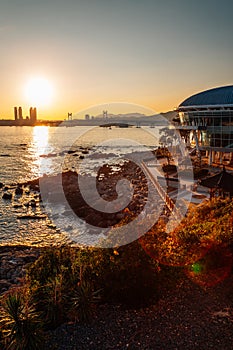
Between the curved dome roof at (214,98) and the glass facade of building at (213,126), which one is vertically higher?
the curved dome roof at (214,98)

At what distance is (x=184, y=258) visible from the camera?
10.6 metres

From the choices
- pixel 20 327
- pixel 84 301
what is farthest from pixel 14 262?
pixel 20 327

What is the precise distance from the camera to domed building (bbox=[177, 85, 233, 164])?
34.8 meters

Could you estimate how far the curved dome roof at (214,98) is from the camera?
1362 inches

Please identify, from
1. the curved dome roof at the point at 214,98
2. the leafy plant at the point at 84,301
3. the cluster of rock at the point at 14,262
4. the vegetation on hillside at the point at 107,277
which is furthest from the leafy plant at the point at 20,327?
the curved dome roof at the point at 214,98

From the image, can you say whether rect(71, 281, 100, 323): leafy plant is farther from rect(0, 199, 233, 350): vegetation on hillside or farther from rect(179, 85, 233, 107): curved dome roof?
rect(179, 85, 233, 107): curved dome roof

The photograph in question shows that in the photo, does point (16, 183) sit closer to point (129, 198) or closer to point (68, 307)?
point (129, 198)

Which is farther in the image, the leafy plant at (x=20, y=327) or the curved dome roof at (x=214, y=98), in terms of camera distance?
the curved dome roof at (x=214, y=98)

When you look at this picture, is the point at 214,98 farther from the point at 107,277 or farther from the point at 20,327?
the point at 20,327

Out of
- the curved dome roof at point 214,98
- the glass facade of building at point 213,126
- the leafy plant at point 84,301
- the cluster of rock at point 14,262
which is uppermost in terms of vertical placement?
the curved dome roof at point 214,98

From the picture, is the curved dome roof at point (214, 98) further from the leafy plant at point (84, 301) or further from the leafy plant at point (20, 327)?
the leafy plant at point (20, 327)

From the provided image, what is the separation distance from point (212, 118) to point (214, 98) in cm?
247

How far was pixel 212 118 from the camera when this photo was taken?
118ft

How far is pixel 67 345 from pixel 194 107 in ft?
112
